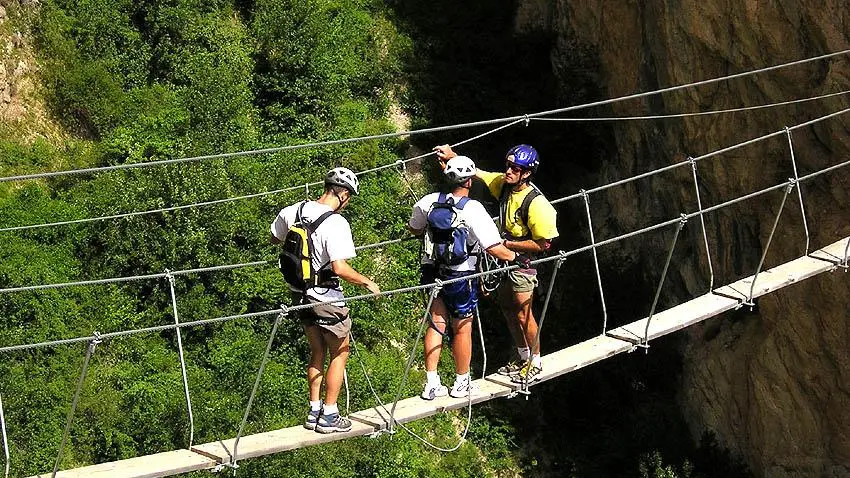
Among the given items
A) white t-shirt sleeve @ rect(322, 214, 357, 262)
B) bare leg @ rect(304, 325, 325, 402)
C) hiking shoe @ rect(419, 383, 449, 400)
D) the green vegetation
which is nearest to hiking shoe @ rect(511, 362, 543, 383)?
hiking shoe @ rect(419, 383, 449, 400)

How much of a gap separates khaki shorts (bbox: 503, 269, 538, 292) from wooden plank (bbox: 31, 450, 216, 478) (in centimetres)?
188

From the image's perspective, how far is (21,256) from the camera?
11461mm

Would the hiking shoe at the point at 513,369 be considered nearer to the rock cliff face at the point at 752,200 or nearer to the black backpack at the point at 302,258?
the black backpack at the point at 302,258

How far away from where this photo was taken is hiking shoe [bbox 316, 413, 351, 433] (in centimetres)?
602

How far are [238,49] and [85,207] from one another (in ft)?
9.64

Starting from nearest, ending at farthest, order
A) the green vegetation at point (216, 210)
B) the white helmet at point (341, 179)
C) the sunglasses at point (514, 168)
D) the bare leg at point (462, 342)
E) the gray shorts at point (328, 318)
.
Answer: the white helmet at point (341, 179)
the gray shorts at point (328, 318)
the sunglasses at point (514, 168)
the bare leg at point (462, 342)
the green vegetation at point (216, 210)

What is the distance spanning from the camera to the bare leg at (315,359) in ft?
19.5

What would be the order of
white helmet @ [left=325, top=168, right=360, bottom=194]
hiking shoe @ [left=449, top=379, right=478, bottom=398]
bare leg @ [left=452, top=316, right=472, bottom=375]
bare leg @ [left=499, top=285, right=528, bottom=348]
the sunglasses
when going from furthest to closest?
bare leg @ [left=499, top=285, right=528, bottom=348]
hiking shoe @ [left=449, top=379, right=478, bottom=398]
bare leg @ [left=452, top=316, right=472, bottom=375]
the sunglasses
white helmet @ [left=325, top=168, right=360, bottom=194]

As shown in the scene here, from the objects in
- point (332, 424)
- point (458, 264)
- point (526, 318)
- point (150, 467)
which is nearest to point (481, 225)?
point (458, 264)

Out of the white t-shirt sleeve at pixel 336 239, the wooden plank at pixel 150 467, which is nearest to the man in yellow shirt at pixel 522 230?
the white t-shirt sleeve at pixel 336 239

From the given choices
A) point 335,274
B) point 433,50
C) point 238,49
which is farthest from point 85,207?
point 335,274

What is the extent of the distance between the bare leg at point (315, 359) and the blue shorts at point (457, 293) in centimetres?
63

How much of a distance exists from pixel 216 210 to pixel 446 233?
6719mm

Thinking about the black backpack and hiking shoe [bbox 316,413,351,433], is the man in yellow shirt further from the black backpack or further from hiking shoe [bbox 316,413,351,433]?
hiking shoe [bbox 316,413,351,433]
